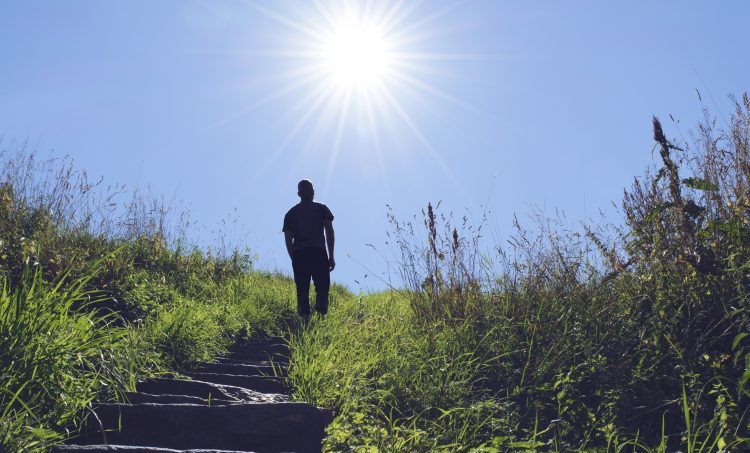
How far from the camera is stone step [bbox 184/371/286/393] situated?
17.2 feet

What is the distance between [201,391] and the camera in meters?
4.81

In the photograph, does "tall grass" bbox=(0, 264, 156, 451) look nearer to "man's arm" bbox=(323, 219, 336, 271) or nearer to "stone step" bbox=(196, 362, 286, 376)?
"stone step" bbox=(196, 362, 286, 376)

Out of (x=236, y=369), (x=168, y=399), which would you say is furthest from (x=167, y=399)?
(x=236, y=369)

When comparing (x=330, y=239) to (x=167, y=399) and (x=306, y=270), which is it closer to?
(x=306, y=270)

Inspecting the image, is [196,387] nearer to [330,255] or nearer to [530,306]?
[530,306]

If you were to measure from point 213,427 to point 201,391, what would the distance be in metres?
0.91

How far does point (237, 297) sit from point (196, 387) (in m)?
4.45

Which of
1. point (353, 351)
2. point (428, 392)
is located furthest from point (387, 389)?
point (353, 351)

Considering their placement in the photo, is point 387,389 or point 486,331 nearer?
Answer: point 387,389

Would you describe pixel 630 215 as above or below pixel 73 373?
above

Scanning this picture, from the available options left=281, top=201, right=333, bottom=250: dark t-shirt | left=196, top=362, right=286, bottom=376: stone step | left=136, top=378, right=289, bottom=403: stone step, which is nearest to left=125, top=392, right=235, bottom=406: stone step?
left=136, top=378, right=289, bottom=403: stone step

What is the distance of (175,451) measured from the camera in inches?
135

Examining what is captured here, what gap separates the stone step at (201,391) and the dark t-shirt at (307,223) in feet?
10.5

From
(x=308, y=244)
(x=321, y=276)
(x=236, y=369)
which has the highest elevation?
(x=308, y=244)
